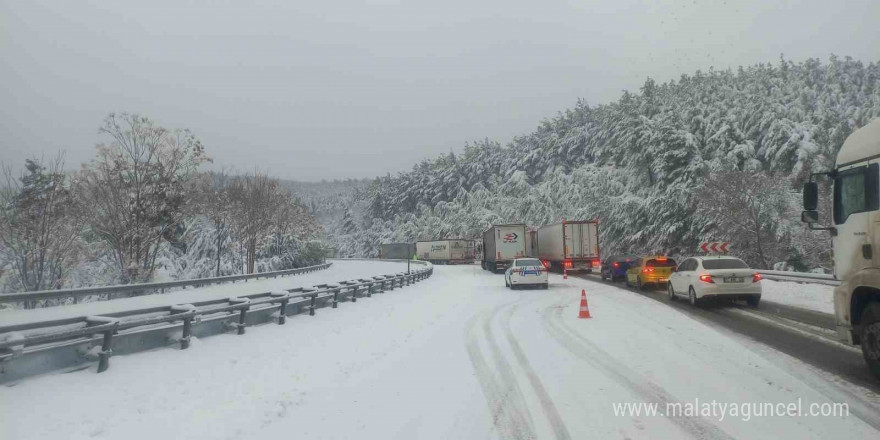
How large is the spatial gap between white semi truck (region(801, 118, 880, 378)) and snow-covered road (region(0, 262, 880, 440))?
813mm

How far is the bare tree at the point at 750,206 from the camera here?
31219mm

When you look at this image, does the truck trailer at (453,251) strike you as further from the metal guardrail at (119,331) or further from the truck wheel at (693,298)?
the metal guardrail at (119,331)

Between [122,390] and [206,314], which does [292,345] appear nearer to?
[206,314]

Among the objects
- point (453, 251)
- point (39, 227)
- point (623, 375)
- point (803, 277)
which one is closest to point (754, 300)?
point (803, 277)

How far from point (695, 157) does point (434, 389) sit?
3999cm

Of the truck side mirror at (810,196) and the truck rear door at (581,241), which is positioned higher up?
the truck side mirror at (810,196)

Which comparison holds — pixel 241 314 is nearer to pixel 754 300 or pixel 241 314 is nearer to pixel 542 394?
pixel 542 394

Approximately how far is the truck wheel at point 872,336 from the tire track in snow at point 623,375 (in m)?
2.79

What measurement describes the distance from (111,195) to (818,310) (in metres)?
33.9

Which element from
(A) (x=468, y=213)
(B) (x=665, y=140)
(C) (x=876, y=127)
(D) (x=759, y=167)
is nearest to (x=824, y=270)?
(D) (x=759, y=167)

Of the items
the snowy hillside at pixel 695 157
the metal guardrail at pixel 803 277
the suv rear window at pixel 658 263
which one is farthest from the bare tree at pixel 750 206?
the suv rear window at pixel 658 263

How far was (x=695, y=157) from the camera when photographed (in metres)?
41.0

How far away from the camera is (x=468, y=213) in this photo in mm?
92188

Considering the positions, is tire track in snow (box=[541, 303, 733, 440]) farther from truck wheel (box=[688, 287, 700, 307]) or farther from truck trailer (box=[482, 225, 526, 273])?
truck trailer (box=[482, 225, 526, 273])
